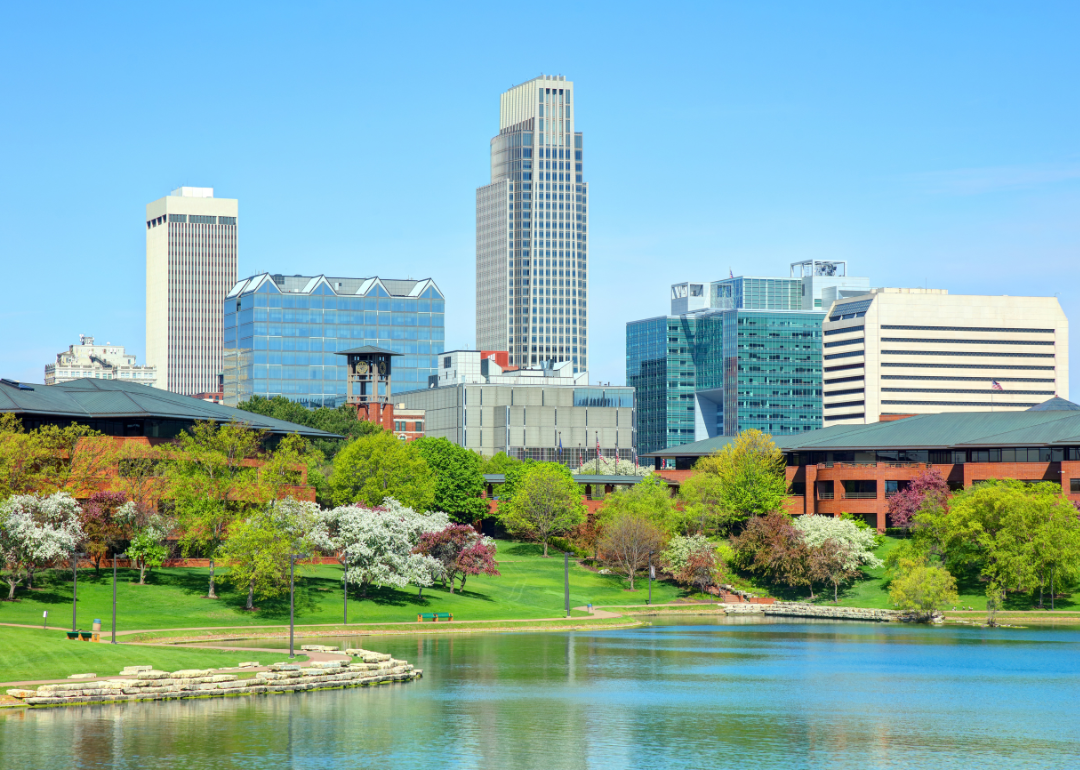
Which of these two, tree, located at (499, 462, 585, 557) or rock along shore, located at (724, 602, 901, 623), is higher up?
tree, located at (499, 462, 585, 557)

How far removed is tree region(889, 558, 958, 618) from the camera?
11656 cm

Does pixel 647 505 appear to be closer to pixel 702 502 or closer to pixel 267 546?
pixel 702 502

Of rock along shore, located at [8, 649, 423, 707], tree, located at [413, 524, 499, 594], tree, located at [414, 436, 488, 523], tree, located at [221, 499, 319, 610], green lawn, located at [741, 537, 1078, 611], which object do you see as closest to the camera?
rock along shore, located at [8, 649, 423, 707]

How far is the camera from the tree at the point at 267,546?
325 ft

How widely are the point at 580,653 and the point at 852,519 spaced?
68453 mm

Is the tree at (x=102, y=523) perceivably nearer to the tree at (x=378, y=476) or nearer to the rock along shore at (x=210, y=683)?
the tree at (x=378, y=476)

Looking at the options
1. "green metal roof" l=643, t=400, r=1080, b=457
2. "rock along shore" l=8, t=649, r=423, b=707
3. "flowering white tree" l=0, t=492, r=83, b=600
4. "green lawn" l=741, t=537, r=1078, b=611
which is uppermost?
"green metal roof" l=643, t=400, r=1080, b=457

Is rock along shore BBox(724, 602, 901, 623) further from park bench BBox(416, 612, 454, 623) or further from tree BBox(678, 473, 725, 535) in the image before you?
park bench BBox(416, 612, 454, 623)

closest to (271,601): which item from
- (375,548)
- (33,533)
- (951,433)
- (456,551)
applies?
(375,548)

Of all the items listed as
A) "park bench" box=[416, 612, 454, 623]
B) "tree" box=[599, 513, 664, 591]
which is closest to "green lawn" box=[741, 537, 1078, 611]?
"tree" box=[599, 513, 664, 591]

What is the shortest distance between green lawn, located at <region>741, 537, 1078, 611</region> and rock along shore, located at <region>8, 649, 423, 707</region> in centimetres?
6638

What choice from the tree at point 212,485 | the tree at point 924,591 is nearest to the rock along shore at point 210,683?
the tree at point 212,485

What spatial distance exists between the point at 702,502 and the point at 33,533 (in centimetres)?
7707

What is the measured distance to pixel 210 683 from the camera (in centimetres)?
6556
